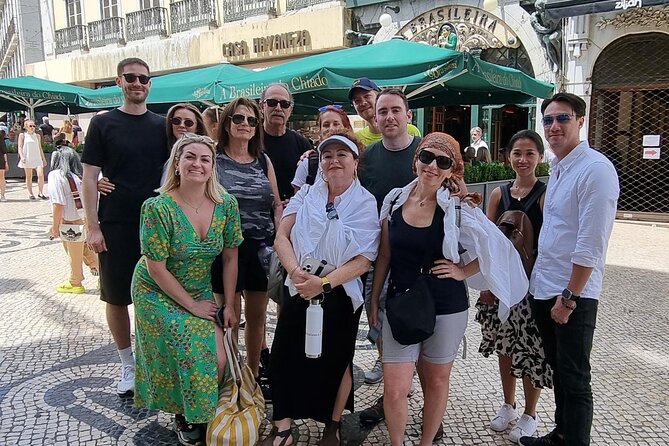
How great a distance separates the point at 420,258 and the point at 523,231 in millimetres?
638

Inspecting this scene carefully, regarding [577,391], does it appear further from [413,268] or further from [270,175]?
[270,175]

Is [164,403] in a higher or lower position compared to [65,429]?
higher

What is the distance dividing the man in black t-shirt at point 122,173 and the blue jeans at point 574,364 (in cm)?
242

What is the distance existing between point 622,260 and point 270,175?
5.79 m

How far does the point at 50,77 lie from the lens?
2169cm

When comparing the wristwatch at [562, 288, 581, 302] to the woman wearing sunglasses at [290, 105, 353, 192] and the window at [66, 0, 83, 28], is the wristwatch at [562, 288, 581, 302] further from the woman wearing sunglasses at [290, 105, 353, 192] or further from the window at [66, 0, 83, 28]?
the window at [66, 0, 83, 28]

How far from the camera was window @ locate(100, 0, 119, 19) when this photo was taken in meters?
19.6

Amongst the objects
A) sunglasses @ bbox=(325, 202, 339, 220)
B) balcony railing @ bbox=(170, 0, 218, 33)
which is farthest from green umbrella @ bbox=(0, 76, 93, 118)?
sunglasses @ bbox=(325, 202, 339, 220)

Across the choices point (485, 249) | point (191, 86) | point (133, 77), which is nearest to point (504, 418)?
point (485, 249)

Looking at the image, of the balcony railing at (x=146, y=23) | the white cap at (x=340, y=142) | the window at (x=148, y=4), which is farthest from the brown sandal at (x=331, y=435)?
the window at (x=148, y=4)

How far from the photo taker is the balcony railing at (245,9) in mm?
15637

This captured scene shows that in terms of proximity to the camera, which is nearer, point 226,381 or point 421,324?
point 421,324

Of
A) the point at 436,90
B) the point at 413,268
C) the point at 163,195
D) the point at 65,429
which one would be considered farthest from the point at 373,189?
the point at 436,90

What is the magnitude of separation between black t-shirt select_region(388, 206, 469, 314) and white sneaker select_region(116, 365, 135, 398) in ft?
6.26
